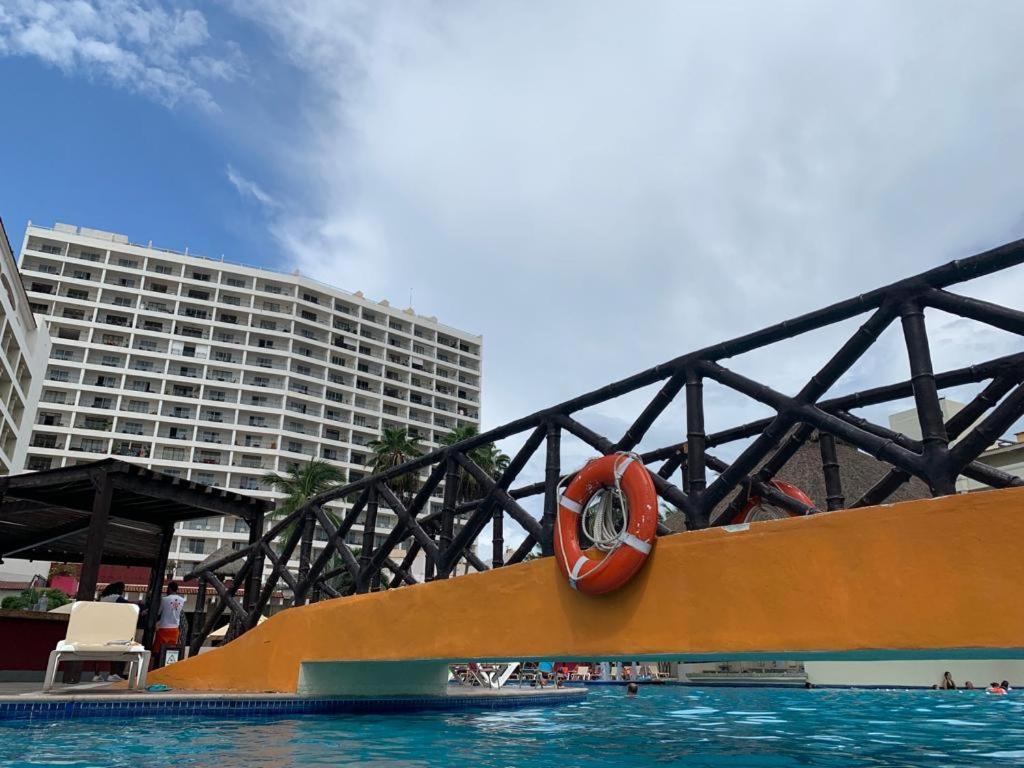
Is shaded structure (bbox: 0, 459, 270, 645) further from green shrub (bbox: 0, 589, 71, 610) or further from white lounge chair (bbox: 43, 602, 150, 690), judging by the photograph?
green shrub (bbox: 0, 589, 71, 610)

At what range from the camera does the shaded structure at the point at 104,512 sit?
1073 centimetres

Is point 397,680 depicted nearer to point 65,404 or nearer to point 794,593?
point 794,593

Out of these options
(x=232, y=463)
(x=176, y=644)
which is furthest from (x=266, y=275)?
(x=176, y=644)

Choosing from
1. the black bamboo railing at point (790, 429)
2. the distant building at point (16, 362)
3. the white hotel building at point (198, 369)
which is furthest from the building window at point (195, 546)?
the black bamboo railing at point (790, 429)

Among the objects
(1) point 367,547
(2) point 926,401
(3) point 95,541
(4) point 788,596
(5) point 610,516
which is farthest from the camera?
(3) point 95,541

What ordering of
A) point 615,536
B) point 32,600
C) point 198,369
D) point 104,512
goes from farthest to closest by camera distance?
point 198,369, point 32,600, point 104,512, point 615,536

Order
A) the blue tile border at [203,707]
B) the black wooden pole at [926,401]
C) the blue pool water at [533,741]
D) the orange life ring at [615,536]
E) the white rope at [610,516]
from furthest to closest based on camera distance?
1. the blue tile border at [203,707]
2. the blue pool water at [533,741]
3. the white rope at [610,516]
4. the orange life ring at [615,536]
5. the black wooden pole at [926,401]

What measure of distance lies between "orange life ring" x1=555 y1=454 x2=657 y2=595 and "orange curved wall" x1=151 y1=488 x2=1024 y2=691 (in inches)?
5.9

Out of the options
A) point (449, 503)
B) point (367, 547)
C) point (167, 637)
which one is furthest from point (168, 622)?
point (449, 503)

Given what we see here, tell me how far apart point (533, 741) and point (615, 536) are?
3602 millimetres

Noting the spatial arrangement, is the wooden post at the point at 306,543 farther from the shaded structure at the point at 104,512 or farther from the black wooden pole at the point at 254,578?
the shaded structure at the point at 104,512

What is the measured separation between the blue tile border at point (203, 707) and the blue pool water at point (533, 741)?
28 centimetres

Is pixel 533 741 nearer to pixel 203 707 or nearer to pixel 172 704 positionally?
pixel 203 707

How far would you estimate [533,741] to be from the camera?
7.93 meters
